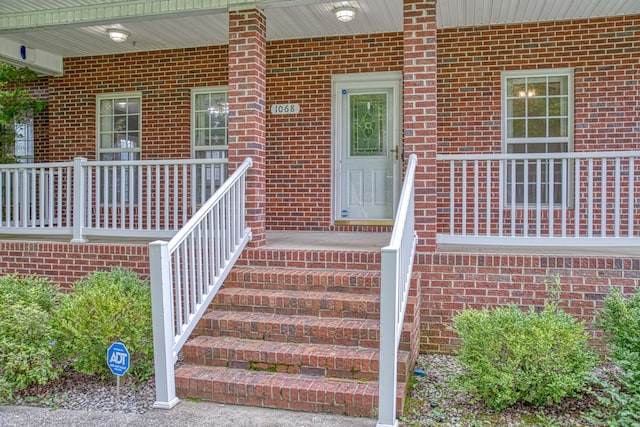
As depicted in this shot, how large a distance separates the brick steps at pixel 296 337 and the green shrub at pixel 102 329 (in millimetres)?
377

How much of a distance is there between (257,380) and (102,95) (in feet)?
21.7

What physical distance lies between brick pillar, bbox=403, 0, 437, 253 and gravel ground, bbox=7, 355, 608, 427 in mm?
1427

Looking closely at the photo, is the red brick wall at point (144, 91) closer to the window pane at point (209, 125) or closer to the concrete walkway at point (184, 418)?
the window pane at point (209, 125)

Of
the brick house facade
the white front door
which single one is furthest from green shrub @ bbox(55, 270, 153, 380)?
the white front door

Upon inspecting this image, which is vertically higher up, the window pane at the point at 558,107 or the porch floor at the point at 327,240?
the window pane at the point at 558,107

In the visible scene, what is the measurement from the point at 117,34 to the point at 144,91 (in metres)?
1.25

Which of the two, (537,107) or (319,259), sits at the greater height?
(537,107)

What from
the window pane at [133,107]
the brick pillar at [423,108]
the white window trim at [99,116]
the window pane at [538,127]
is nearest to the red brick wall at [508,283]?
the brick pillar at [423,108]

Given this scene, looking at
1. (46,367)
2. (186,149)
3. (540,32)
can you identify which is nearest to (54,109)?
(186,149)

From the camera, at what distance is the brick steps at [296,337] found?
3.92 m

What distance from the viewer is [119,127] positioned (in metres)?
8.99

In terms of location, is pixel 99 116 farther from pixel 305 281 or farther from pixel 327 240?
pixel 305 281

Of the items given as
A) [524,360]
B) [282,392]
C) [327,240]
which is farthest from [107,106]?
[524,360]

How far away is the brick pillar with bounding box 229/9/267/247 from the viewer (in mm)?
5699
